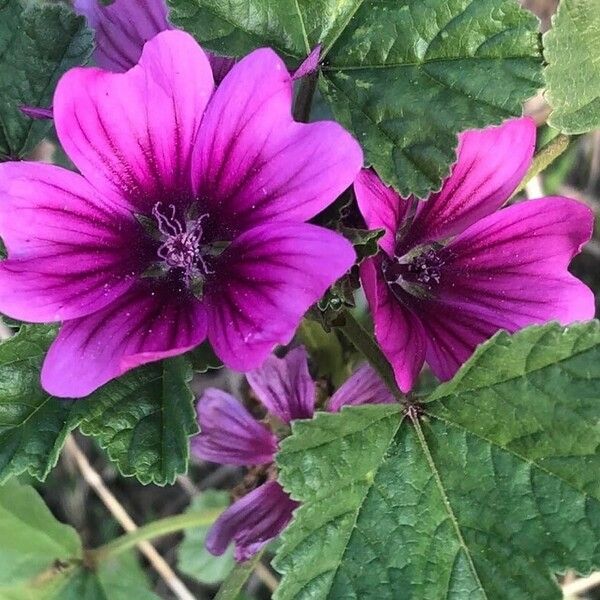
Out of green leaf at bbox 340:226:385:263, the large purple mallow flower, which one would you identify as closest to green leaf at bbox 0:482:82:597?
the large purple mallow flower

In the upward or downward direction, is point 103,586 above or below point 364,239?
below

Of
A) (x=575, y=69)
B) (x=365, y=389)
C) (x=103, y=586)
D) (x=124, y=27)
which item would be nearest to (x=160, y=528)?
Answer: (x=103, y=586)

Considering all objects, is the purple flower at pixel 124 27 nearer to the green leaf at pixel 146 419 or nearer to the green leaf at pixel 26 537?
the green leaf at pixel 146 419

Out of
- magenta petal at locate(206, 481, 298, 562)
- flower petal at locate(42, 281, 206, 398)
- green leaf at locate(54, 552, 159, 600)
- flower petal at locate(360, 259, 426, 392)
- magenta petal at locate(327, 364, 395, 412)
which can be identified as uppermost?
flower petal at locate(42, 281, 206, 398)

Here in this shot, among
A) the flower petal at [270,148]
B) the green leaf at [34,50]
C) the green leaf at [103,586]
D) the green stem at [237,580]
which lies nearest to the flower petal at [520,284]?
the flower petal at [270,148]

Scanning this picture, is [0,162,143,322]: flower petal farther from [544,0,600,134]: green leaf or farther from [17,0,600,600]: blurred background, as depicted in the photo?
[17,0,600,600]: blurred background

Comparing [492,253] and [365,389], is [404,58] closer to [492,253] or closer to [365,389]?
[492,253]
